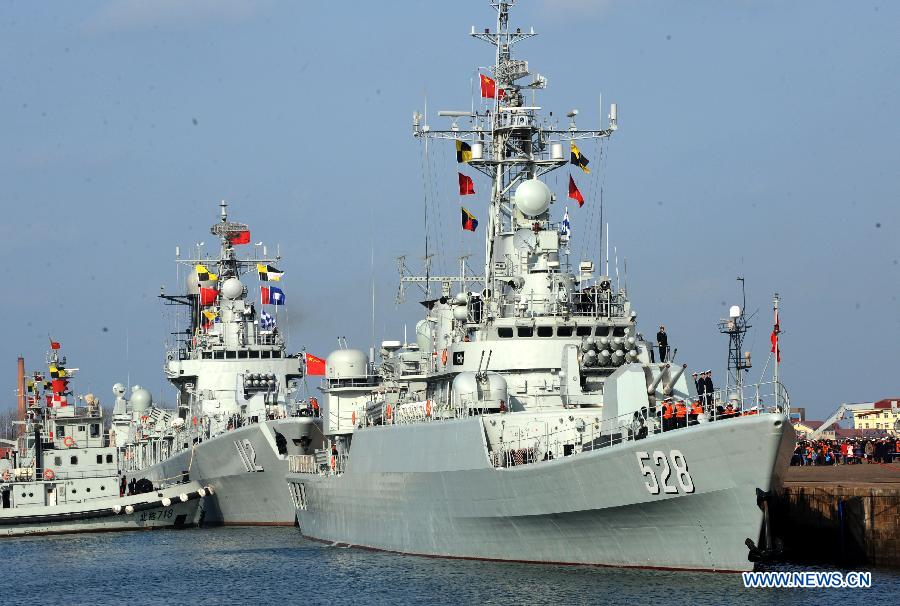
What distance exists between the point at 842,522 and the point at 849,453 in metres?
14.8

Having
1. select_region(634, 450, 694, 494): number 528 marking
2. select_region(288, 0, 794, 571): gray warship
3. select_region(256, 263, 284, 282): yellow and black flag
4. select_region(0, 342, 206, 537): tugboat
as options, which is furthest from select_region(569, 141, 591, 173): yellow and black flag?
select_region(256, 263, 284, 282): yellow and black flag

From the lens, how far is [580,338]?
2991cm

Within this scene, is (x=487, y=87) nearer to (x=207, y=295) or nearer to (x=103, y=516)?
(x=103, y=516)

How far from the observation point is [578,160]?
32594mm

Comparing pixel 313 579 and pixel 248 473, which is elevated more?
pixel 248 473

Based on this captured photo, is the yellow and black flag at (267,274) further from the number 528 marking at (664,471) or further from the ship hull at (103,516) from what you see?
the number 528 marking at (664,471)

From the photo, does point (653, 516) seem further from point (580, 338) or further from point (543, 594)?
point (580, 338)

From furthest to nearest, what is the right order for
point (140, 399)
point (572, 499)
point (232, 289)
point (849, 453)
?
point (140, 399), point (232, 289), point (849, 453), point (572, 499)

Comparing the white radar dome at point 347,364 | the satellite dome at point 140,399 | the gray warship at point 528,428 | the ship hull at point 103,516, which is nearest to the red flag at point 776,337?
the gray warship at point 528,428

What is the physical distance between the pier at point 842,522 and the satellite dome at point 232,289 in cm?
2739

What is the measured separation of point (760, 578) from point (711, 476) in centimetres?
203

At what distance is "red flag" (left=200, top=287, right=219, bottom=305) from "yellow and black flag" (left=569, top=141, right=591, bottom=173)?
23.4 metres

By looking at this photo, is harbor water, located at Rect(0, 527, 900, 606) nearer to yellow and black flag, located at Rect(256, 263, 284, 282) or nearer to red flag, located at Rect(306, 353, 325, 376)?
red flag, located at Rect(306, 353, 325, 376)

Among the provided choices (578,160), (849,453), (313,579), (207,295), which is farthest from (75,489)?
(849,453)
